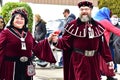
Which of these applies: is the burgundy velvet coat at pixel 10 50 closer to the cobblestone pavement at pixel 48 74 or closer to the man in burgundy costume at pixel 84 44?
the man in burgundy costume at pixel 84 44

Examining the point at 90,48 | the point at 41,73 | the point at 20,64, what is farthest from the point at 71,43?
the point at 41,73

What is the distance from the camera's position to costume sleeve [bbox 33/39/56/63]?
784 cm

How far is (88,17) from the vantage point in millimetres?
7781

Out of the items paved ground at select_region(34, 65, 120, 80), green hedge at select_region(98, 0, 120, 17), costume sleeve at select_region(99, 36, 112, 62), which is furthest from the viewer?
green hedge at select_region(98, 0, 120, 17)

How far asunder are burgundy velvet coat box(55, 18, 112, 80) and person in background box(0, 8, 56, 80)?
22.0 inches

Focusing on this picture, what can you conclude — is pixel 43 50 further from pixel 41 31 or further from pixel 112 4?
pixel 112 4

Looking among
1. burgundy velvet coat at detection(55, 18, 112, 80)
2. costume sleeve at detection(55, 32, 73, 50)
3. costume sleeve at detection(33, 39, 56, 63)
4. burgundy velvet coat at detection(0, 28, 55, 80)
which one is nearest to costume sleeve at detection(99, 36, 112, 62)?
burgundy velvet coat at detection(55, 18, 112, 80)

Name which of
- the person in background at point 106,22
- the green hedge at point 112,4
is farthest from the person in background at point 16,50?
the green hedge at point 112,4

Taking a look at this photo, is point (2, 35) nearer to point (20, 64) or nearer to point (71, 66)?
point (20, 64)

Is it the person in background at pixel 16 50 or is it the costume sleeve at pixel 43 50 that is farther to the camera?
the costume sleeve at pixel 43 50

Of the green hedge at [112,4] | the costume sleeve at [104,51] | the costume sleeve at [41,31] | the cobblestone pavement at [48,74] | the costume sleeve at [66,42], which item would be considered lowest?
the green hedge at [112,4]

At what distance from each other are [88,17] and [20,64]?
1363mm

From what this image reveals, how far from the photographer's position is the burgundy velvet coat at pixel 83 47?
25.5ft

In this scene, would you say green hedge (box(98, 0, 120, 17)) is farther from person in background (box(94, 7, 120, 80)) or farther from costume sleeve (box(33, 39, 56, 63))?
costume sleeve (box(33, 39, 56, 63))
